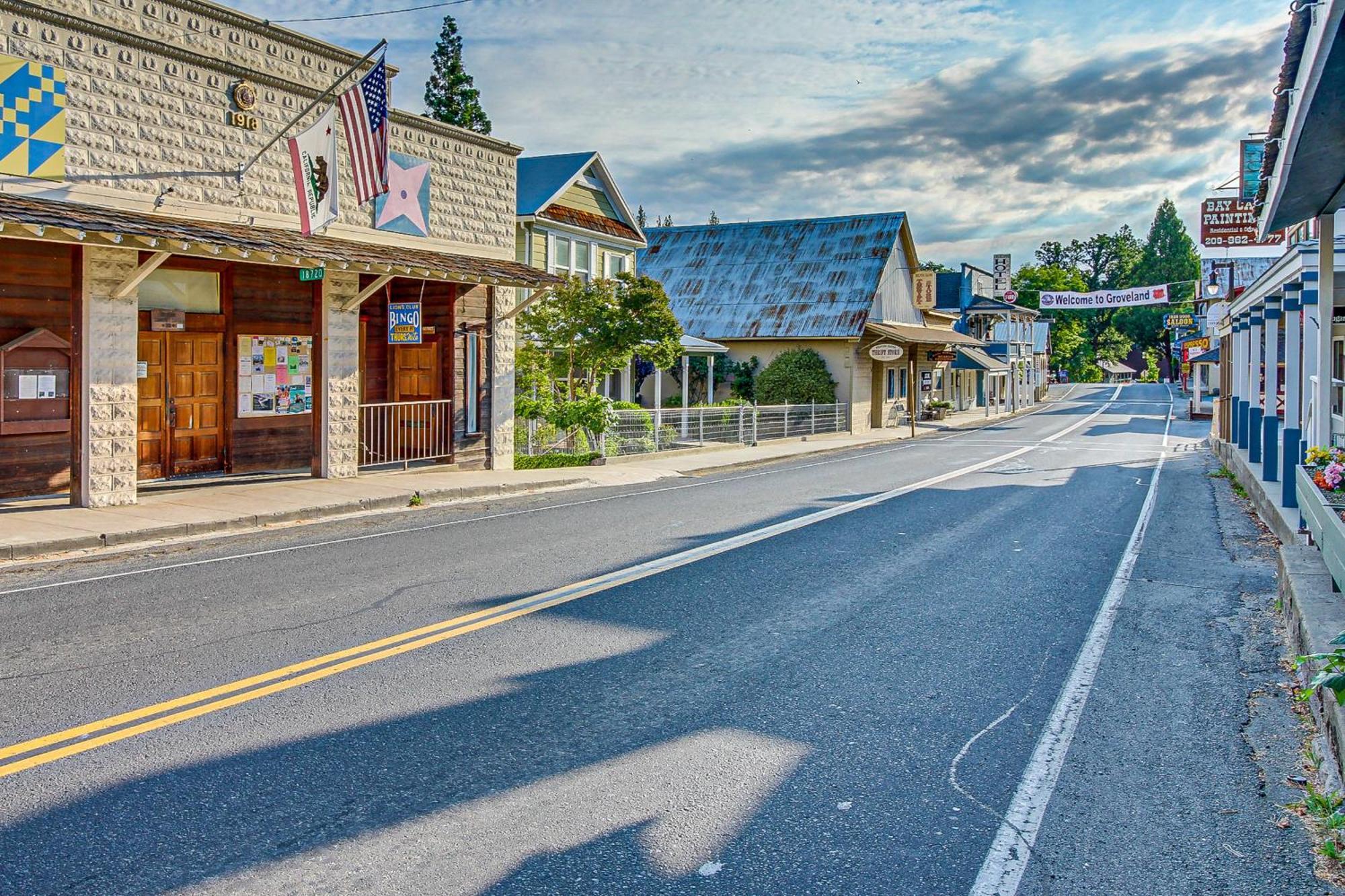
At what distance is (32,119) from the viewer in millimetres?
12398

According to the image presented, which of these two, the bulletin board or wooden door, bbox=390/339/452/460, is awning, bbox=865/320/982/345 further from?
the bulletin board

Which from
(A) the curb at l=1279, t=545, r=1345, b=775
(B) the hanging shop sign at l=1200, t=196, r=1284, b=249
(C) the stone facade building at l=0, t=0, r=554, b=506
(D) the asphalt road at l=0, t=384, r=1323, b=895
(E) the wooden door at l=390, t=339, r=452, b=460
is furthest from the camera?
(B) the hanging shop sign at l=1200, t=196, r=1284, b=249

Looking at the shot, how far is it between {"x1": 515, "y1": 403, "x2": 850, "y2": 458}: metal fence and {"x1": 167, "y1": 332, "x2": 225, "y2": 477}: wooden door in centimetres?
749

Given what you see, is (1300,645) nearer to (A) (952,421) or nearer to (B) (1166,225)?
(A) (952,421)

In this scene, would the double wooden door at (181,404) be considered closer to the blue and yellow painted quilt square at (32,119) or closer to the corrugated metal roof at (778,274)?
the blue and yellow painted quilt square at (32,119)

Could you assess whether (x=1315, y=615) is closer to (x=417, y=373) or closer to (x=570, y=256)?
(x=417, y=373)

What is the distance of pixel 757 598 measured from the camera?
28.2ft

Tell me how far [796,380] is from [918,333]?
7.93 m

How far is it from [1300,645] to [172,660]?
713 centimetres

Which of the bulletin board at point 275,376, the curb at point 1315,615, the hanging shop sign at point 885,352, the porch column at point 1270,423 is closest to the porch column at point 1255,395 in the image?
the porch column at point 1270,423

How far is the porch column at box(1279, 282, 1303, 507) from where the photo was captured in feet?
43.7

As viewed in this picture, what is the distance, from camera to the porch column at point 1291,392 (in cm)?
1330

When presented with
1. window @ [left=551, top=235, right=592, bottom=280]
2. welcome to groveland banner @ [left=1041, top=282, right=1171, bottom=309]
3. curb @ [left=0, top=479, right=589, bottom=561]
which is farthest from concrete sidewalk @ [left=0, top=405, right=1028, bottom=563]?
welcome to groveland banner @ [left=1041, top=282, right=1171, bottom=309]

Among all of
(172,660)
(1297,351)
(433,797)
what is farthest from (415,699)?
(1297,351)
